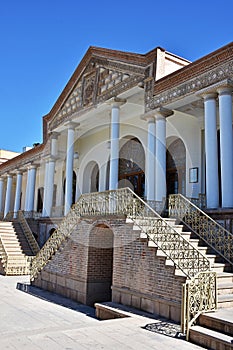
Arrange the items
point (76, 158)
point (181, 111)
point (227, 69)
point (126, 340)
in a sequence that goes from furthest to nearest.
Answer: point (76, 158)
point (181, 111)
point (227, 69)
point (126, 340)

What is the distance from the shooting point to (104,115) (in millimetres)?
16719

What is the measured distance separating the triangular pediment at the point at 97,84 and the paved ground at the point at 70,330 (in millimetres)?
8710

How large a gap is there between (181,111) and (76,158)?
9499mm

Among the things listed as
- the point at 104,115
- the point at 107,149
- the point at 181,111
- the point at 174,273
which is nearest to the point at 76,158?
the point at 107,149

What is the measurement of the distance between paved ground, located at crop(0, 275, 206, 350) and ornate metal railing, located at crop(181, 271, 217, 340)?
1.20 feet

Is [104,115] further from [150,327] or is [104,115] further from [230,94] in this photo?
[150,327]

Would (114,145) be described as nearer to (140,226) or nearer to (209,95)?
(209,95)

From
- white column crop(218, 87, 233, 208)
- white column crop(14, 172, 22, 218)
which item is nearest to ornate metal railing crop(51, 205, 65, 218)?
white column crop(14, 172, 22, 218)

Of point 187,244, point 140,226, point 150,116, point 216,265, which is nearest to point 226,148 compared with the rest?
point 187,244

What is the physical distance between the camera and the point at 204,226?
9219mm

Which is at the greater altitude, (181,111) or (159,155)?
(181,111)

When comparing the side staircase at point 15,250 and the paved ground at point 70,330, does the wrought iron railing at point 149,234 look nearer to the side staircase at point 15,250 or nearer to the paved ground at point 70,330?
the paved ground at point 70,330

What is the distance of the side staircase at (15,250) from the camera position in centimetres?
1514

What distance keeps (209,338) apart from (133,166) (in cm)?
1227
